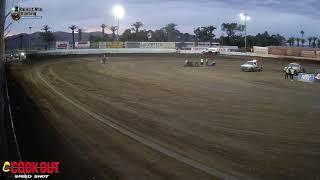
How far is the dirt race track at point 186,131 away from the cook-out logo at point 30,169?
75cm

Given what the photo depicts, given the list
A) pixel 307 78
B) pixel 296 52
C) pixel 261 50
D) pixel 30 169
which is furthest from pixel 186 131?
pixel 261 50

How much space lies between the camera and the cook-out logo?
10.8 metres

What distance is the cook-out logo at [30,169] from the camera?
1082cm

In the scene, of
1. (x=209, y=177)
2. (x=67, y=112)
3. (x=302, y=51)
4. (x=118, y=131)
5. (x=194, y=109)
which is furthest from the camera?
(x=302, y=51)

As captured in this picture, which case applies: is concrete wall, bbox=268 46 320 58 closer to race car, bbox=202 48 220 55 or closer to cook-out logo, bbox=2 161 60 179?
race car, bbox=202 48 220 55

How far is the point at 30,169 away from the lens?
11.4 meters

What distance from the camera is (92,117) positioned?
20422mm

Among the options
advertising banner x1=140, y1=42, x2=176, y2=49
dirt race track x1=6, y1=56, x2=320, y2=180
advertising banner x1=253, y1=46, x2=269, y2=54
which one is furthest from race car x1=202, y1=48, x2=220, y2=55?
dirt race track x1=6, y1=56, x2=320, y2=180

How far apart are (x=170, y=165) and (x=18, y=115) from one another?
34.4 feet

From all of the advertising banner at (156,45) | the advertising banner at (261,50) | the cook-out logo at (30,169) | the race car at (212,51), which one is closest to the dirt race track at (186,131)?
the cook-out logo at (30,169)

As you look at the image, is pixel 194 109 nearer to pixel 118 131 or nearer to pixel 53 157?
pixel 118 131

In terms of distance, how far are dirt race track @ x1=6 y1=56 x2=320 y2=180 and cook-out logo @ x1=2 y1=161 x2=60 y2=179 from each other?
0.75 m

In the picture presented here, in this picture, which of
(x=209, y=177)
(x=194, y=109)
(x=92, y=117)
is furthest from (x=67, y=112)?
(x=209, y=177)

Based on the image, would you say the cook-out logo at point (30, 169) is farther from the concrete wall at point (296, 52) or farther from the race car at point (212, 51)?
the race car at point (212, 51)
